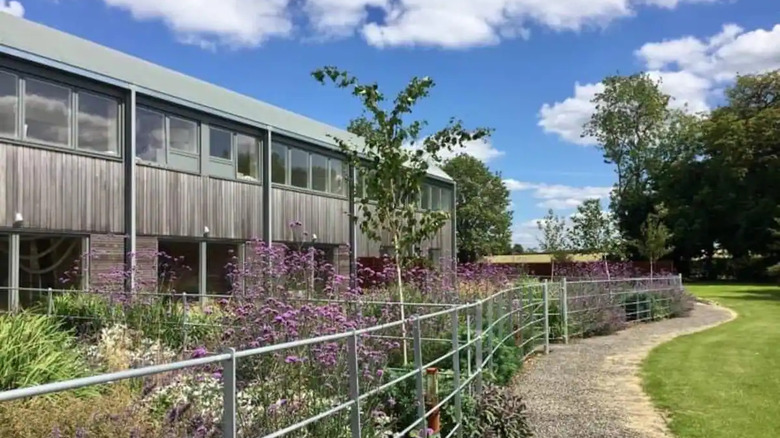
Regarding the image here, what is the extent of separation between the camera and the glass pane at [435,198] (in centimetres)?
3079

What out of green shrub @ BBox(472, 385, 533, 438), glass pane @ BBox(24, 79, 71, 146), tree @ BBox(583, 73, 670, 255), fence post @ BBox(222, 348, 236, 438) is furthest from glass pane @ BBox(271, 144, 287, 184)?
tree @ BBox(583, 73, 670, 255)

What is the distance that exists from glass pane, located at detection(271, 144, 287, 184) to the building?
0.18 feet

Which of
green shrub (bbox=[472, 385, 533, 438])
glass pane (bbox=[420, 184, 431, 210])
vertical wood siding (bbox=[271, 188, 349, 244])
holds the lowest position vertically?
green shrub (bbox=[472, 385, 533, 438])

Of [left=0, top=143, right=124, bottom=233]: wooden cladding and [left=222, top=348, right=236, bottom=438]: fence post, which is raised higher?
[left=0, top=143, right=124, bottom=233]: wooden cladding

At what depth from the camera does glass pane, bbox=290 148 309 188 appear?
68.2ft

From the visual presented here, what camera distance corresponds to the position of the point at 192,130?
16.6m

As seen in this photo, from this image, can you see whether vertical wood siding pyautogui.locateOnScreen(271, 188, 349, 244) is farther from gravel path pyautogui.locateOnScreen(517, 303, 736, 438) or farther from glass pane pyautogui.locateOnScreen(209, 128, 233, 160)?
gravel path pyautogui.locateOnScreen(517, 303, 736, 438)

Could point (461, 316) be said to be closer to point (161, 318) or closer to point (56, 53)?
point (161, 318)

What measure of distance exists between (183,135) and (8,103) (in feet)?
14.7

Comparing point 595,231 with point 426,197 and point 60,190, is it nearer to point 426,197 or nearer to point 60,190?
point 426,197

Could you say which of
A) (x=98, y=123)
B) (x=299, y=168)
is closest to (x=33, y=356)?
(x=98, y=123)

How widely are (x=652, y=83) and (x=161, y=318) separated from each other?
57183mm

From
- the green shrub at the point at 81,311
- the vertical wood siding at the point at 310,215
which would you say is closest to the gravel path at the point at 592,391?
the green shrub at the point at 81,311

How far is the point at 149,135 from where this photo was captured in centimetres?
1519
